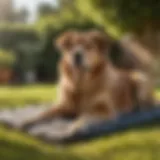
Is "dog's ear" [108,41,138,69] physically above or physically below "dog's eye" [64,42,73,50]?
below

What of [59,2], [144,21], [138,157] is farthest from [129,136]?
[59,2]

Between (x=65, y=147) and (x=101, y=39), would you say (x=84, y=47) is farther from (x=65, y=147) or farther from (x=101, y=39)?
(x=65, y=147)

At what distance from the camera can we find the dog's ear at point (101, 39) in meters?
1.27

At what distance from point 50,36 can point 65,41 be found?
0.05 metres

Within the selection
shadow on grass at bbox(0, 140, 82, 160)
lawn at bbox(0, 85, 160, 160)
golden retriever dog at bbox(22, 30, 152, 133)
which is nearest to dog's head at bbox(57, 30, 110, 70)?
golden retriever dog at bbox(22, 30, 152, 133)

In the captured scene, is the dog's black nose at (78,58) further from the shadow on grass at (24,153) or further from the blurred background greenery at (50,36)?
the shadow on grass at (24,153)

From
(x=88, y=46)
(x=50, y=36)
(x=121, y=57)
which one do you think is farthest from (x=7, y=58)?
(x=121, y=57)

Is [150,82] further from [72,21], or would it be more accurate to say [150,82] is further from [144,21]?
[72,21]

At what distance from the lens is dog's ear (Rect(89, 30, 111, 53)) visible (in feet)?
4.17

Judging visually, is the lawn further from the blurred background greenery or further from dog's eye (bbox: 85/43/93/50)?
dog's eye (bbox: 85/43/93/50)

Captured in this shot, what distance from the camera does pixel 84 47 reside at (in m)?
1.25

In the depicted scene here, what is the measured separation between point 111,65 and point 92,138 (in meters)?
0.24

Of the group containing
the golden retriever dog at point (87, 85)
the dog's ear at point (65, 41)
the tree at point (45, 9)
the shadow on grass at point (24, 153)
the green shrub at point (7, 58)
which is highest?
the tree at point (45, 9)

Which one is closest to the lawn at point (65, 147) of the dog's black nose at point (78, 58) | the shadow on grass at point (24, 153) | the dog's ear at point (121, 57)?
the shadow on grass at point (24, 153)
